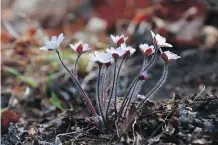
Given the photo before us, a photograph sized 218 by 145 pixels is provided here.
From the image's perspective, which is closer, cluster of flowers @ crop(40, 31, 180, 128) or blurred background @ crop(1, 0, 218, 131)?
cluster of flowers @ crop(40, 31, 180, 128)

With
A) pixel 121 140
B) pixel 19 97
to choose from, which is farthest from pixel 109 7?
pixel 121 140

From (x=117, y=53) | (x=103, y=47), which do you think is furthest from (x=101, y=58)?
(x=103, y=47)

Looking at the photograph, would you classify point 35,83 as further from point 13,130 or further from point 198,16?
point 198,16

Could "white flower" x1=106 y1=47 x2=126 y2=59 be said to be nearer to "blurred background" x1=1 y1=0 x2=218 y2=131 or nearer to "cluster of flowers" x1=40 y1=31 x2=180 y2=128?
"cluster of flowers" x1=40 y1=31 x2=180 y2=128

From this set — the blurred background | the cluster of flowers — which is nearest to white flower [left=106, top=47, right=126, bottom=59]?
the cluster of flowers

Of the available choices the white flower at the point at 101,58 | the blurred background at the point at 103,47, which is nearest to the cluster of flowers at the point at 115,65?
the white flower at the point at 101,58

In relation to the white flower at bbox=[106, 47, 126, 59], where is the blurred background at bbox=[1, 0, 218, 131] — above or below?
above

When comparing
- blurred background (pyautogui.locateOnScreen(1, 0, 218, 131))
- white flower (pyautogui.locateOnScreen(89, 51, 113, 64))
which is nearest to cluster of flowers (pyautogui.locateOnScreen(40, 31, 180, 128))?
white flower (pyautogui.locateOnScreen(89, 51, 113, 64))

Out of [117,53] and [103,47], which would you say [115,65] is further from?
[103,47]
